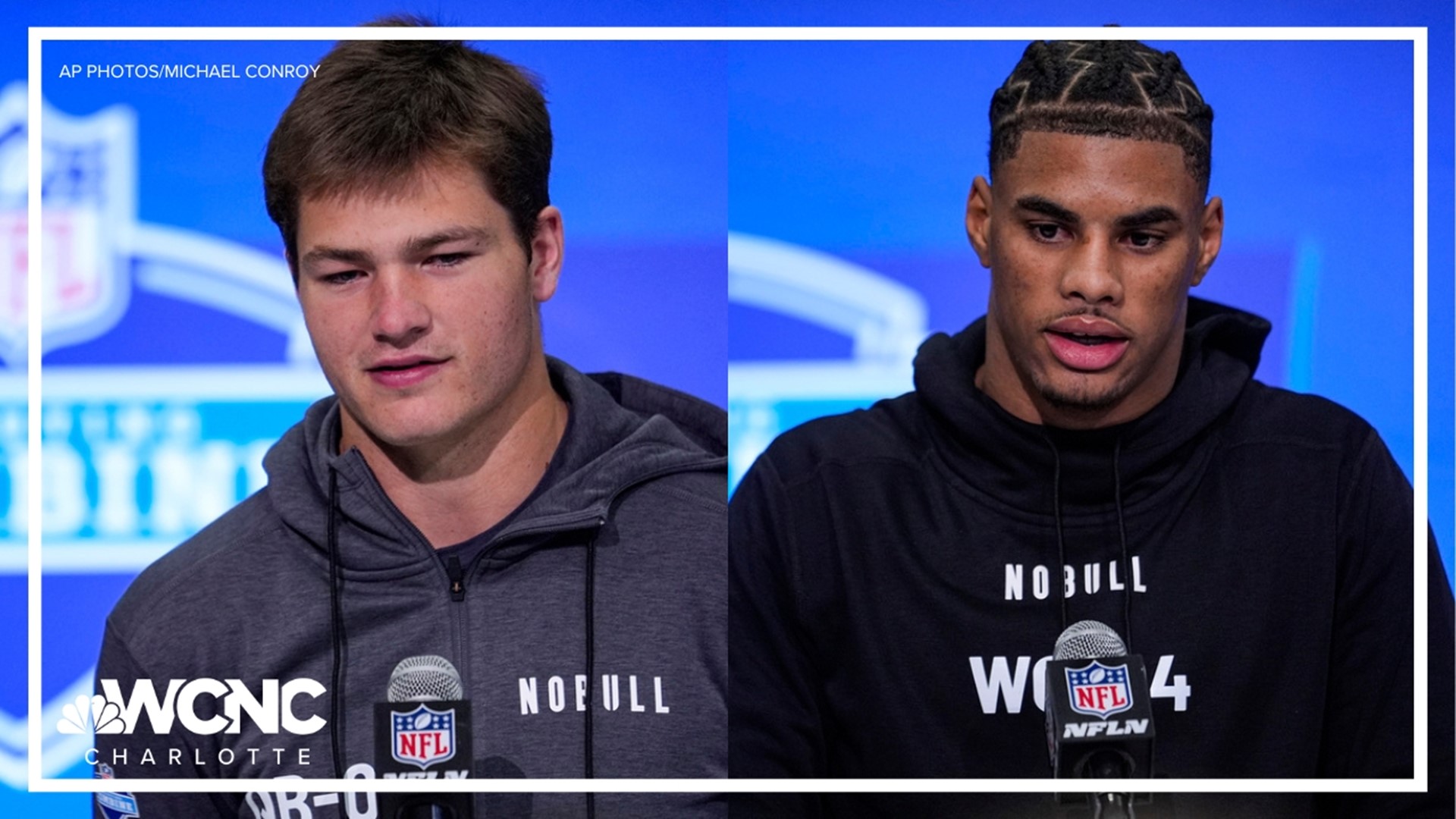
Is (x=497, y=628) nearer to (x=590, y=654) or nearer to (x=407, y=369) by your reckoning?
(x=590, y=654)

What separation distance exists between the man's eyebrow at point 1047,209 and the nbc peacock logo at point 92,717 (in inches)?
72.7

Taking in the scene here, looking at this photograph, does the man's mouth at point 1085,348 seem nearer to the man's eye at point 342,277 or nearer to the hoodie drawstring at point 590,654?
the hoodie drawstring at point 590,654

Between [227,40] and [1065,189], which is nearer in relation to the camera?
[1065,189]

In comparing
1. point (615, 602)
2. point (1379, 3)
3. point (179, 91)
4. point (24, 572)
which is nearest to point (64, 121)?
point (179, 91)

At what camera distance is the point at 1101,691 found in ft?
8.32

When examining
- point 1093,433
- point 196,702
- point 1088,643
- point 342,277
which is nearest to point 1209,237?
point 1093,433

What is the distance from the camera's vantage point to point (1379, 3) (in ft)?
9.19

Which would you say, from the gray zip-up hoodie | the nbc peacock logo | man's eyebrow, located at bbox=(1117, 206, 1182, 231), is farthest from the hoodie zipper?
man's eyebrow, located at bbox=(1117, 206, 1182, 231)

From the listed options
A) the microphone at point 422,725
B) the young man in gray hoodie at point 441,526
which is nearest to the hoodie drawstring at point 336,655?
the young man in gray hoodie at point 441,526

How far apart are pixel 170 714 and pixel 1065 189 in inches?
71.9

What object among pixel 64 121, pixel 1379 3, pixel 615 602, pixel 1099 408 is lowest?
pixel 615 602

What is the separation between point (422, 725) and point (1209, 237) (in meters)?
1.58

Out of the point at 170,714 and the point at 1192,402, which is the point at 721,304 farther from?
the point at 170,714

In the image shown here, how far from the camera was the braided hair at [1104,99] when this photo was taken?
2627mm
